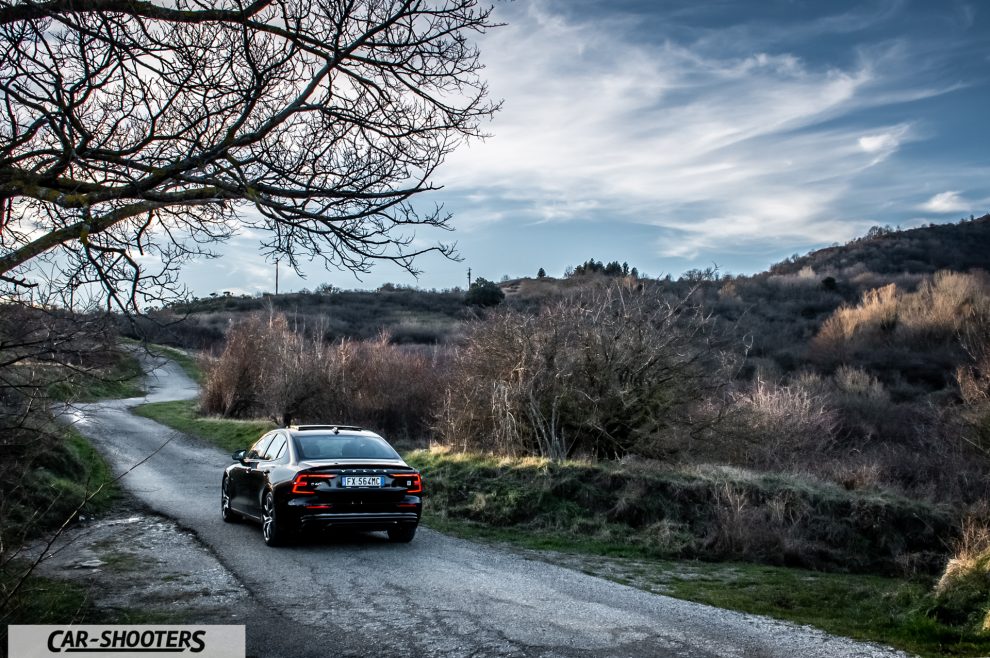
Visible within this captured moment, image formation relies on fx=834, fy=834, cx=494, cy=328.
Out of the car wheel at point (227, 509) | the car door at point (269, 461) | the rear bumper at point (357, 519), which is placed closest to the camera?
the rear bumper at point (357, 519)

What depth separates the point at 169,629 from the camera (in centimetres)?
707

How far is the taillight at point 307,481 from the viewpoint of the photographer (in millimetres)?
10961

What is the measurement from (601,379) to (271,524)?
30.2 feet

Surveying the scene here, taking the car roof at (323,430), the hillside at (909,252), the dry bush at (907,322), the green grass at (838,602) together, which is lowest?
the green grass at (838,602)

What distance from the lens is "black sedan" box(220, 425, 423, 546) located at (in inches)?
432

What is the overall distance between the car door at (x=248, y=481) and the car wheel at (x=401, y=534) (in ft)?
6.27

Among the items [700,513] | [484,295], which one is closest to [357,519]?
[700,513]

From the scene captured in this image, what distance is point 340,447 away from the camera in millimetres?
11922

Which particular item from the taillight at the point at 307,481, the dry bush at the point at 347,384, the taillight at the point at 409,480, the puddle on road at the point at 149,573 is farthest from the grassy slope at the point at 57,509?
the dry bush at the point at 347,384

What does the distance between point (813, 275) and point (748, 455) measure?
66.1 meters

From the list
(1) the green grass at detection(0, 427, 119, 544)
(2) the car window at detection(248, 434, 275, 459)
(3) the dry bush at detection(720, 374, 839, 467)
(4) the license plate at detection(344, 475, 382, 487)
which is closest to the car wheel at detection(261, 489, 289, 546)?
(4) the license plate at detection(344, 475, 382, 487)

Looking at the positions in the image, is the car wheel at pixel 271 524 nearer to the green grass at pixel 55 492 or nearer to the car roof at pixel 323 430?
the car roof at pixel 323 430

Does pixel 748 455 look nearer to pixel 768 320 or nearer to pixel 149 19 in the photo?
pixel 149 19

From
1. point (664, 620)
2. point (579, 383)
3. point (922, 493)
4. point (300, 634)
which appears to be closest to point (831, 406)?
point (922, 493)
